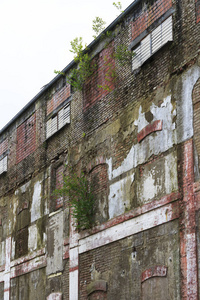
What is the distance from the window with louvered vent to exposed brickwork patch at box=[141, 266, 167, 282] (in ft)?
21.2

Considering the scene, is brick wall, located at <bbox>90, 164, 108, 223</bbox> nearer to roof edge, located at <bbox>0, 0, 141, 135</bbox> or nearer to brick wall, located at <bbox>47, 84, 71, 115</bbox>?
brick wall, located at <bbox>47, 84, 71, 115</bbox>

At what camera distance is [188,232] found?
42.8 ft

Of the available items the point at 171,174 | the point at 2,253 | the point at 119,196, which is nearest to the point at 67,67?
the point at 119,196

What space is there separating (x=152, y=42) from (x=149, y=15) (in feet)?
2.63

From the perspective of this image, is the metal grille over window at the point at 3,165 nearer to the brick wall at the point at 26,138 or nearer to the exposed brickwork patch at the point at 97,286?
the brick wall at the point at 26,138

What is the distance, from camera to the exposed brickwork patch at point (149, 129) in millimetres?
14693

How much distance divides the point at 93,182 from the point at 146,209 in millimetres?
2955

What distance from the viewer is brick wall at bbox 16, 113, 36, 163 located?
2150 centimetres

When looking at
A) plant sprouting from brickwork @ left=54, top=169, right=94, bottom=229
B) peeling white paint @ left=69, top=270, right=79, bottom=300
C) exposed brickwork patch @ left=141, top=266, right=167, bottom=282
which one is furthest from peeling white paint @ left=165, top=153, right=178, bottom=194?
peeling white paint @ left=69, top=270, right=79, bottom=300

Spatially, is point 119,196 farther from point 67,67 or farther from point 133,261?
point 67,67

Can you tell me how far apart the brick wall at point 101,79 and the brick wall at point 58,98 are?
1.21 m

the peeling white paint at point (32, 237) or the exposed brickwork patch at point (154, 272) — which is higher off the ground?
the peeling white paint at point (32, 237)

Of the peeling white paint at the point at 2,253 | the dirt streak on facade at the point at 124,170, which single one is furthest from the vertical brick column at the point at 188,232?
the peeling white paint at the point at 2,253

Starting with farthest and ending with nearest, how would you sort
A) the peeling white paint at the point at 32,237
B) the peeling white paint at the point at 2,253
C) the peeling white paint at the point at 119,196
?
the peeling white paint at the point at 2,253, the peeling white paint at the point at 32,237, the peeling white paint at the point at 119,196
